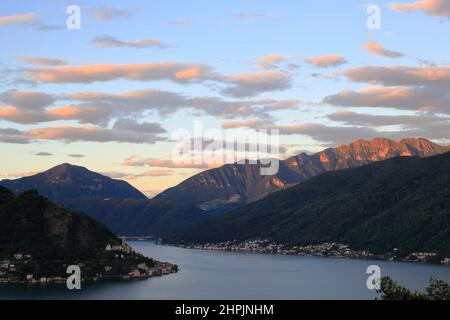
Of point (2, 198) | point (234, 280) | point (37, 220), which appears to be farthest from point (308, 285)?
point (2, 198)

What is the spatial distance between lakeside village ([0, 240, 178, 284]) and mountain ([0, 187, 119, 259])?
8.32 ft

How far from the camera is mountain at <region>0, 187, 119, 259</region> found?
17025cm

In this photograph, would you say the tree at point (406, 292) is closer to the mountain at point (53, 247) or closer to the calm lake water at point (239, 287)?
the calm lake water at point (239, 287)

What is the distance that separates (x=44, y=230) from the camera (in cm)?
17688

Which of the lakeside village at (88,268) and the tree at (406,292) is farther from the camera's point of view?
the lakeside village at (88,268)

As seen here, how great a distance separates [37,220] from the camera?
586 ft

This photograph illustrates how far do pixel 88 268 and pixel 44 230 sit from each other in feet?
59.7

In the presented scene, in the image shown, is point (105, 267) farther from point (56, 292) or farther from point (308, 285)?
point (308, 285)

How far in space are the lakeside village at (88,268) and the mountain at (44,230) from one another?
2.54m

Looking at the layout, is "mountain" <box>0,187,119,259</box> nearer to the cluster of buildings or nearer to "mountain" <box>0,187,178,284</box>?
"mountain" <box>0,187,178,284</box>

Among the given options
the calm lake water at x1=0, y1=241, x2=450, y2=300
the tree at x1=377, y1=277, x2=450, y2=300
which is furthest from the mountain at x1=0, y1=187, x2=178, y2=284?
the tree at x1=377, y1=277, x2=450, y2=300

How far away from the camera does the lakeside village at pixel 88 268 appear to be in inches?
6191

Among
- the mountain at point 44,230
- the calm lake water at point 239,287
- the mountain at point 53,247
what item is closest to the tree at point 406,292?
the calm lake water at point 239,287
